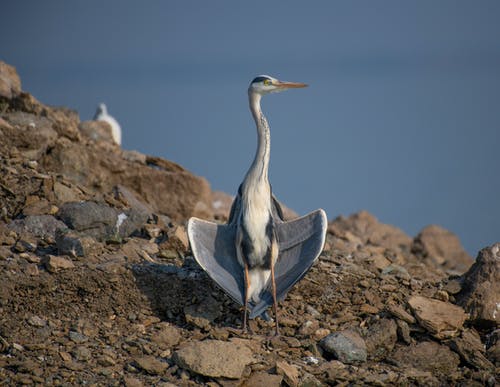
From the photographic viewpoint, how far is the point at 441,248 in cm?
1669

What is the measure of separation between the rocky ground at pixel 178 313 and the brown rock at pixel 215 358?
14mm

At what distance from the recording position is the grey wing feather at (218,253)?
852cm

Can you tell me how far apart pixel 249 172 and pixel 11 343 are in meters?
3.43

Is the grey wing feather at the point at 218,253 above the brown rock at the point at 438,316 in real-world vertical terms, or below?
above

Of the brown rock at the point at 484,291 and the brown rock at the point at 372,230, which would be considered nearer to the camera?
the brown rock at the point at 484,291

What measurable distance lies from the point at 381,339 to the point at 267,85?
3554 mm

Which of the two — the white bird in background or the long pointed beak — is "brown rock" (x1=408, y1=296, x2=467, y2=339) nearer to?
the long pointed beak

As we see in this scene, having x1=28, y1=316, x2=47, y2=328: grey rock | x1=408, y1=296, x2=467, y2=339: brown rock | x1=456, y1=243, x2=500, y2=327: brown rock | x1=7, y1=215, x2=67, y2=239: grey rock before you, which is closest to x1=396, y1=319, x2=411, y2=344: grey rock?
x1=408, y1=296, x2=467, y2=339: brown rock

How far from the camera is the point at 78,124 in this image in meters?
15.5

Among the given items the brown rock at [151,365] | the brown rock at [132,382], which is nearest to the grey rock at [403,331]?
the brown rock at [151,365]

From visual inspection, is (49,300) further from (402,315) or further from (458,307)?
(458,307)

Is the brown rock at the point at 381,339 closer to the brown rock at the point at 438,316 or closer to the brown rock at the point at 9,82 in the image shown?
the brown rock at the point at 438,316

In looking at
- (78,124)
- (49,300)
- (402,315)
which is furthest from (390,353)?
(78,124)

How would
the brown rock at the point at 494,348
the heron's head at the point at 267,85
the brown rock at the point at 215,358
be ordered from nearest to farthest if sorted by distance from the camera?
the brown rock at the point at 215,358
the brown rock at the point at 494,348
the heron's head at the point at 267,85
